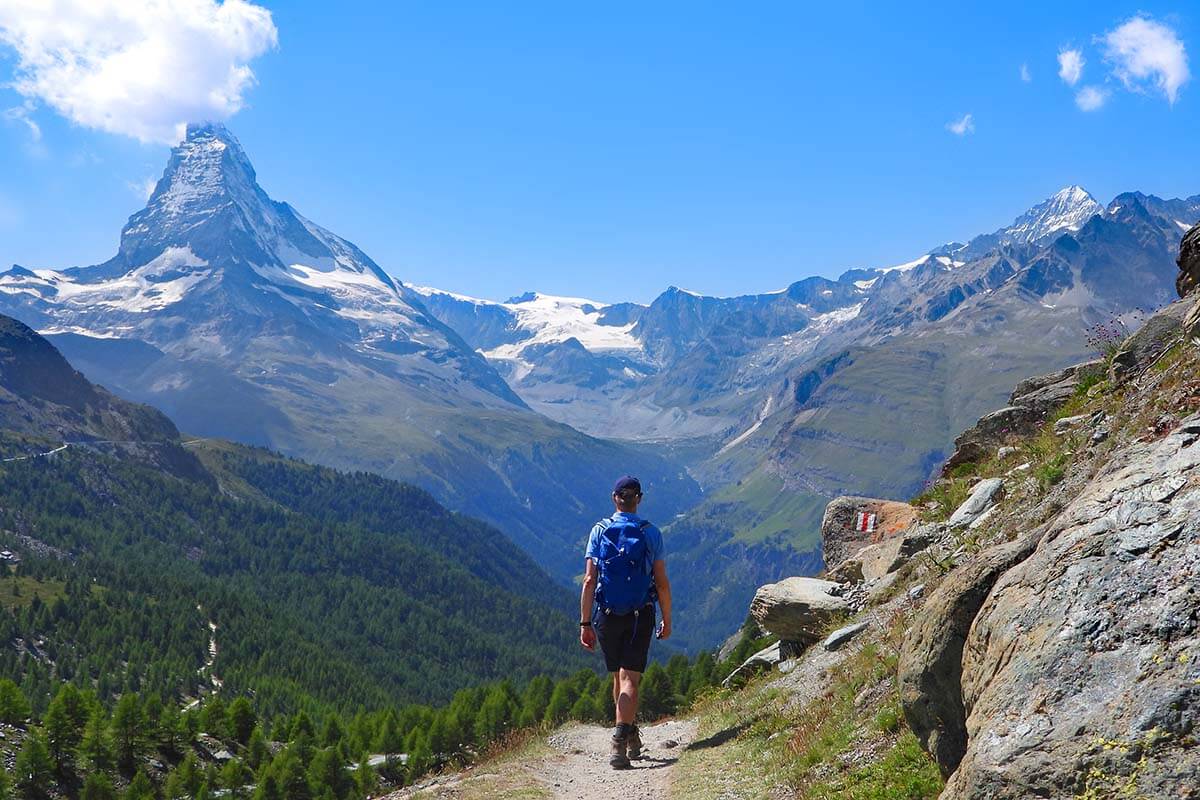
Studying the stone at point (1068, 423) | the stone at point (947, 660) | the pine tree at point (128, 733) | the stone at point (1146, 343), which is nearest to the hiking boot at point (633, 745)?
the stone at point (947, 660)

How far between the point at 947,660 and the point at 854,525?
73.9 ft

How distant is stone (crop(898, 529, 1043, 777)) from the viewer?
8.77 metres

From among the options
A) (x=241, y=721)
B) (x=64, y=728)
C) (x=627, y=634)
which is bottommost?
(x=241, y=721)

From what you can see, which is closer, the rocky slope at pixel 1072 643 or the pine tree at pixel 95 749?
the rocky slope at pixel 1072 643

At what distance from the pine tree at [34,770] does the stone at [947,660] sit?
9162cm

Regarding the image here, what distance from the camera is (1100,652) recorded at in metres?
6.60

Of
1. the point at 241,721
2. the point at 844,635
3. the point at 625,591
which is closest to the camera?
the point at 625,591

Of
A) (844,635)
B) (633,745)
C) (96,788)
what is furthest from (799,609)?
(96,788)

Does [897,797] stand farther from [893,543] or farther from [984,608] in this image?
[893,543]

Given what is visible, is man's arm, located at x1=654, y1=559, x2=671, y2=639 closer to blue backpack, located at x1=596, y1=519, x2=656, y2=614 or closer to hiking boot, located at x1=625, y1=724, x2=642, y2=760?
blue backpack, located at x1=596, y1=519, x2=656, y2=614

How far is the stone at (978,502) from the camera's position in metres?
18.8

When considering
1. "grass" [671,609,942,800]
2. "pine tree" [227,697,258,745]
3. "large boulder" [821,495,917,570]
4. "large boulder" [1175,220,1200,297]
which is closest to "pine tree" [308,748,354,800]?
"pine tree" [227,697,258,745]

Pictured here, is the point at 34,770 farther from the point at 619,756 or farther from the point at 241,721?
the point at 619,756

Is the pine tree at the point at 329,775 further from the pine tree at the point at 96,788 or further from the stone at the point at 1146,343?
the stone at the point at 1146,343
